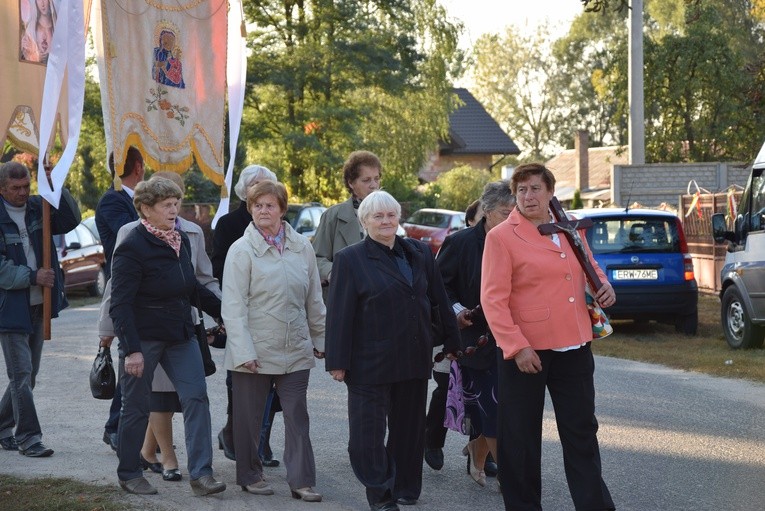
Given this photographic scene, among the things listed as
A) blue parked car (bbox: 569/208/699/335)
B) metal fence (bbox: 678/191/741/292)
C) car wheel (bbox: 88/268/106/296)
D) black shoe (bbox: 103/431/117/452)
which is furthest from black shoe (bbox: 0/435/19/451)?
car wheel (bbox: 88/268/106/296)

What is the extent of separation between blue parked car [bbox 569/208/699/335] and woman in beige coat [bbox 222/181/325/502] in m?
9.23

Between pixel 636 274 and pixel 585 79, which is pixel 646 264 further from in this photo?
pixel 585 79

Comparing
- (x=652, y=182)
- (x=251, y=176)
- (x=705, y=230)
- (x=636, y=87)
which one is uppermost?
(x=636, y=87)

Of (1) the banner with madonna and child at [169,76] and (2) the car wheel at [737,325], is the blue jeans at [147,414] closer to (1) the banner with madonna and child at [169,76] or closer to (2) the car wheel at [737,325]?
(1) the banner with madonna and child at [169,76]

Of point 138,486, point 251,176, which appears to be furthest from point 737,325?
point 138,486

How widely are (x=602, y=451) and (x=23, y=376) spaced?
4.06 metres

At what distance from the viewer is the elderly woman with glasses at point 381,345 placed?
682cm

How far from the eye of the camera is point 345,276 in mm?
6883

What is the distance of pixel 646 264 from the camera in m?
16.1

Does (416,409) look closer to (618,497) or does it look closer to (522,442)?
(522,442)

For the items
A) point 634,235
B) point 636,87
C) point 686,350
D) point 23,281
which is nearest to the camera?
point 23,281

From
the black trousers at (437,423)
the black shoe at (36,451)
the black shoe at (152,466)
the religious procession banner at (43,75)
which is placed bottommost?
the black shoe at (152,466)

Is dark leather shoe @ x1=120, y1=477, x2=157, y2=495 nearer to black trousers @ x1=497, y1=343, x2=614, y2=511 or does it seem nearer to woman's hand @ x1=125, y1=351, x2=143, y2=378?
woman's hand @ x1=125, y1=351, x2=143, y2=378

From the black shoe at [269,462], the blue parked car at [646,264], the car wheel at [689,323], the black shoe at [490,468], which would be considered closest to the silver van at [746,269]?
the blue parked car at [646,264]
